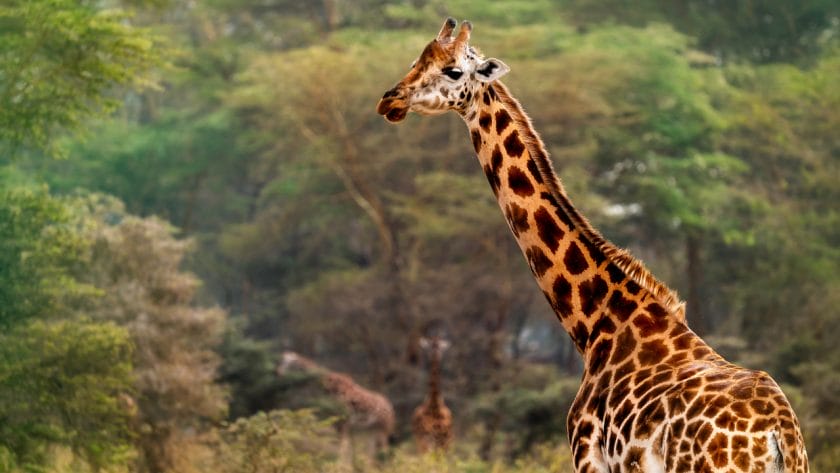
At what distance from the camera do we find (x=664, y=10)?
27.0m

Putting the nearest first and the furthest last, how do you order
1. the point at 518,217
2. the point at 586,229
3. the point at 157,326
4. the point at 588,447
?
1. the point at 588,447
2. the point at 586,229
3. the point at 518,217
4. the point at 157,326

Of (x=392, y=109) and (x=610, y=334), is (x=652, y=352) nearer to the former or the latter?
(x=610, y=334)

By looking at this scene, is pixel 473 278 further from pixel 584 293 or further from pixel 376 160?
pixel 584 293

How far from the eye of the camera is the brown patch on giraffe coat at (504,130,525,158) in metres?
5.35

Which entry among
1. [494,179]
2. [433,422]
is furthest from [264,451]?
[494,179]

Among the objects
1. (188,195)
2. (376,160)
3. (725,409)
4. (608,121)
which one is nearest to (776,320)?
(608,121)

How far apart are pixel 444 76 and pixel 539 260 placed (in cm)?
80

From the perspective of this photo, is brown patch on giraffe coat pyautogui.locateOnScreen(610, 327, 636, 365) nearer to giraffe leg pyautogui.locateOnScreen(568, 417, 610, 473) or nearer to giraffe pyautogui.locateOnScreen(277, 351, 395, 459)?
giraffe leg pyautogui.locateOnScreen(568, 417, 610, 473)

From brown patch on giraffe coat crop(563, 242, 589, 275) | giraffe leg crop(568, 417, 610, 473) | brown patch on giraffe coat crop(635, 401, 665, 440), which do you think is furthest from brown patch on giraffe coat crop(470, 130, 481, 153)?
brown patch on giraffe coat crop(635, 401, 665, 440)

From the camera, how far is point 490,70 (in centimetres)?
521

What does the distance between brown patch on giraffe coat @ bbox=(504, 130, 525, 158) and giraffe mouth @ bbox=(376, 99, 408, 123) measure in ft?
1.52

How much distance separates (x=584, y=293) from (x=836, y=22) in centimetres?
2282

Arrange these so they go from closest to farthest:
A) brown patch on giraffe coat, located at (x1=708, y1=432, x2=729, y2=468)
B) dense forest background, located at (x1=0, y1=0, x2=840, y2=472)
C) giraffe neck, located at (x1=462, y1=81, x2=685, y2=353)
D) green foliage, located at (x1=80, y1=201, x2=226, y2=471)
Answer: brown patch on giraffe coat, located at (x1=708, y1=432, x2=729, y2=468), giraffe neck, located at (x1=462, y1=81, x2=685, y2=353), dense forest background, located at (x1=0, y1=0, x2=840, y2=472), green foliage, located at (x1=80, y1=201, x2=226, y2=471)

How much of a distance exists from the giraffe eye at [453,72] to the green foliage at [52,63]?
6575 mm
